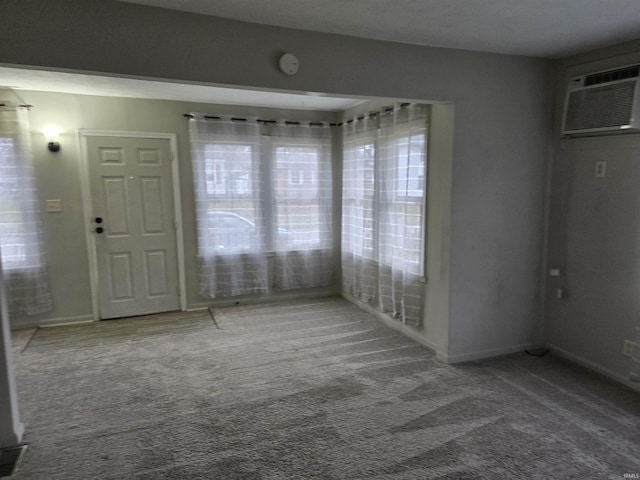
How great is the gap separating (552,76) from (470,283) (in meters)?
1.83

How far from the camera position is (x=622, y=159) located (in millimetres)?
2826

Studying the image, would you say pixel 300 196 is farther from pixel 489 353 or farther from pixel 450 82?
pixel 489 353

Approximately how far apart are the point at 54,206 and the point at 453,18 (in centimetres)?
405

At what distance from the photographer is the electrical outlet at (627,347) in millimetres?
2828

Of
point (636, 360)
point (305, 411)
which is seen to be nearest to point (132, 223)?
point (305, 411)

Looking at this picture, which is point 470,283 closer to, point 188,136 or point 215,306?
point 215,306

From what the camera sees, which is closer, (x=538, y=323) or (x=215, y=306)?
(x=538, y=323)

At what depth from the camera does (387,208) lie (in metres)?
3.91

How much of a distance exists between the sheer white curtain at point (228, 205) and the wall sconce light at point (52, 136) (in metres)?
1.30

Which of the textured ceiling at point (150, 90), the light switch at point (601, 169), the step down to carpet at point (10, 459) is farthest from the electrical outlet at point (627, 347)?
the step down to carpet at point (10, 459)

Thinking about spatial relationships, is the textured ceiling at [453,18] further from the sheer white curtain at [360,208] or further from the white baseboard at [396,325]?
the white baseboard at [396,325]

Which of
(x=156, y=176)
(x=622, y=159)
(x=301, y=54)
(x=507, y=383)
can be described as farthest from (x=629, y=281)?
(x=156, y=176)

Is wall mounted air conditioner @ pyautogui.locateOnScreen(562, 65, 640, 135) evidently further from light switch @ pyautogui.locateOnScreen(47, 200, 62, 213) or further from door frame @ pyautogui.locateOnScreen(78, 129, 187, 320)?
light switch @ pyautogui.locateOnScreen(47, 200, 62, 213)

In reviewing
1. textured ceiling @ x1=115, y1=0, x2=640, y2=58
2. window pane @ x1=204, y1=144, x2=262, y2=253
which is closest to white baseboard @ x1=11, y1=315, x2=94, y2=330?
window pane @ x1=204, y1=144, x2=262, y2=253
